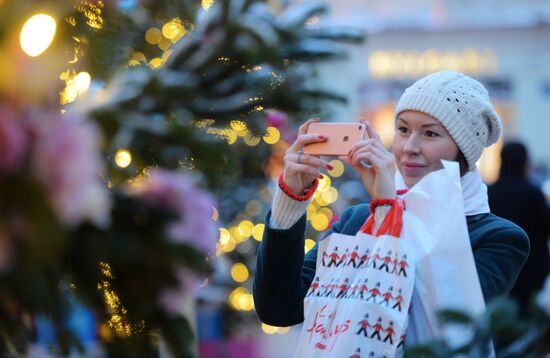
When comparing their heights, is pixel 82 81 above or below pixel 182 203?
above

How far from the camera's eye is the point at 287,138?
4.80m

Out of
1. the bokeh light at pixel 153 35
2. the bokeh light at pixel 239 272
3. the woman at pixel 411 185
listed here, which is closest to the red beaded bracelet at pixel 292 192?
the woman at pixel 411 185

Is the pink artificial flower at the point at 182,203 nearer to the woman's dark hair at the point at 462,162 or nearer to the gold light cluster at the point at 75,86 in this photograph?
the gold light cluster at the point at 75,86

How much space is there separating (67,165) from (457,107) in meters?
1.27

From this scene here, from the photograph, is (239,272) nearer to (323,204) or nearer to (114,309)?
(323,204)

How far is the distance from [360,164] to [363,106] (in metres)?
21.1

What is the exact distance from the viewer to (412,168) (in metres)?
2.23

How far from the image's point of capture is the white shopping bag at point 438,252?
1908 mm

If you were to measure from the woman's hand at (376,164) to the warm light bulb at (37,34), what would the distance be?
0.90 metres

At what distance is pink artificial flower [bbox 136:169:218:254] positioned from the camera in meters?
1.44

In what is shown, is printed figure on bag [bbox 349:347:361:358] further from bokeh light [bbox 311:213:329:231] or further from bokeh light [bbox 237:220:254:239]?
bokeh light [bbox 237:220:254:239]

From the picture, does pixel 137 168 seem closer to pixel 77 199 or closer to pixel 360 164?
pixel 360 164

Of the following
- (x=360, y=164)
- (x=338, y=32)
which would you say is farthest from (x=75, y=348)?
(x=338, y=32)

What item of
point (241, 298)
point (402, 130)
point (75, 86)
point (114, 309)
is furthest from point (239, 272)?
point (114, 309)
